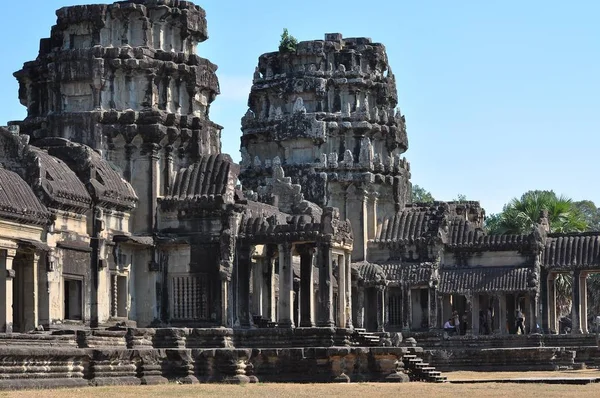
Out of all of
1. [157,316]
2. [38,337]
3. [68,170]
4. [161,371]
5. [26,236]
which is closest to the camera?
[38,337]

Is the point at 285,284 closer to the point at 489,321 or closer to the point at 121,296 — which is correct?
the point at 121,296

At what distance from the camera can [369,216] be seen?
81.6m

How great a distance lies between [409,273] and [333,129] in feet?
27.6

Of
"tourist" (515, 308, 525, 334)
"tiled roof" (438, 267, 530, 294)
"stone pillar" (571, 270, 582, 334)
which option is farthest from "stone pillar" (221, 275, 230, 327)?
"stone pillar" (571, 270, 582, 334)

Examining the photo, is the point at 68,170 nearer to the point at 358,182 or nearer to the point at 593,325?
the point at 358,182

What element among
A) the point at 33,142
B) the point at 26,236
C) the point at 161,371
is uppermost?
the point at 33,142

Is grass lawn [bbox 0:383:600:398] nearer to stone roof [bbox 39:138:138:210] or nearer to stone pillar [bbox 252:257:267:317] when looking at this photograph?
stone roof [bbox 39:138:138:210]

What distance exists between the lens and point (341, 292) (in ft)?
202

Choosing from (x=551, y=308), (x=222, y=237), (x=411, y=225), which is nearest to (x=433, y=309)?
(x=411, y=225)

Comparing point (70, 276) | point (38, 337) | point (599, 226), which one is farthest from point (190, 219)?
point (599, 226)

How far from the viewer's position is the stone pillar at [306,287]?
6022 cm

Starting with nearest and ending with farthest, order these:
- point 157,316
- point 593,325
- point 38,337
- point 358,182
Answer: point 38,337
point 157,316
point 358,182
point 593,325

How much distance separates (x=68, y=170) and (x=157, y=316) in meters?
7.43

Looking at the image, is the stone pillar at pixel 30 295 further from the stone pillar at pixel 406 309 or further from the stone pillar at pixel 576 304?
the stone pillar at pixel 576 304
